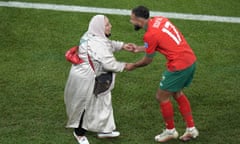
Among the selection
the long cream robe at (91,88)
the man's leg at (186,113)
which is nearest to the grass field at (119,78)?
the man's leg at (186,113)

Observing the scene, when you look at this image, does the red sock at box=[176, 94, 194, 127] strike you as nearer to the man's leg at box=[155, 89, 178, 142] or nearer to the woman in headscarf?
the man's leg at box=[155, 89, 178, 142]

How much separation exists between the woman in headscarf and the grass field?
0.75 feet

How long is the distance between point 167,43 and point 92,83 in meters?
1.04

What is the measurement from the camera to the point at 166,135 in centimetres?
646

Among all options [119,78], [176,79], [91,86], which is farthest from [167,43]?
[119,78]

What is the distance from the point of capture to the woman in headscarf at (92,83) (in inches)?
238

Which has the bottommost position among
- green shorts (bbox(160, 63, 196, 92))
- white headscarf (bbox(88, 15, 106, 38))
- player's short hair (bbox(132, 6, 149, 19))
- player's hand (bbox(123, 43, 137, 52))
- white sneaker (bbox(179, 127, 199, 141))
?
white sneaker (bbox(179, 127, 199, 141))

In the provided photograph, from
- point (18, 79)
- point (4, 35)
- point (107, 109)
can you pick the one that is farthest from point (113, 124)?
point (4, 35)

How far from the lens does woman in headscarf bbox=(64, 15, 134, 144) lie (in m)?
6.05

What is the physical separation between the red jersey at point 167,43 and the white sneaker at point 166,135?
0.88 metres

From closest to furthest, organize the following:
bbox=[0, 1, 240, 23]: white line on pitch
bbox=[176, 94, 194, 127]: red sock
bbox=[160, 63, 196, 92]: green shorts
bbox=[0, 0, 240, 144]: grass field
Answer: bbox=[160, 63, 196, 92]: green shorts < bbox=[176, 94, 194, 127]: red sock < bbox=[0, 0, 240, 144]: grass field < bbox=[0, 1, 240, 23]: white line on pitch

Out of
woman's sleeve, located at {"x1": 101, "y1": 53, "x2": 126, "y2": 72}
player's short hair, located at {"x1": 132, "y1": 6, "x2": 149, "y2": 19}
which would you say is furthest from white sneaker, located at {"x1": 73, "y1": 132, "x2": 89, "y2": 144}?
player's short hair, located at {"x1": 132, "y1": 6, "x2": 149, "y2": 19}

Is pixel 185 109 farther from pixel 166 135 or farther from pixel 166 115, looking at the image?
pixel 166 135

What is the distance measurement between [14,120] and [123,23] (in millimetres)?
3554
